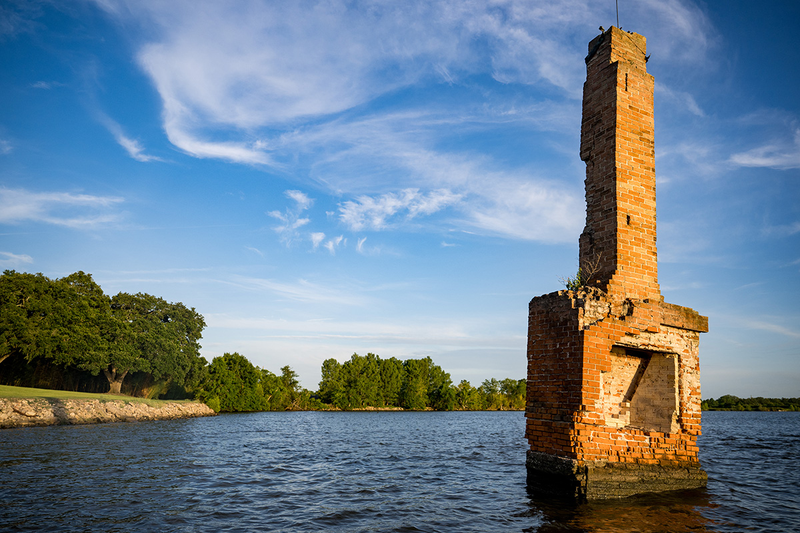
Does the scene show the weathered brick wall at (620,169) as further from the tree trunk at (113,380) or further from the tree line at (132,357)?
the tree trunk at (113,380)

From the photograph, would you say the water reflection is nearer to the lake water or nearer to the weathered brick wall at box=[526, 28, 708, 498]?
the lake water

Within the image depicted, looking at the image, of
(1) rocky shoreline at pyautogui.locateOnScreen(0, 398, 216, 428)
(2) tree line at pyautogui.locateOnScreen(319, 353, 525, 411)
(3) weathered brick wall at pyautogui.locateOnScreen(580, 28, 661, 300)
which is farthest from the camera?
(2) tree line at pyautogui.locateOnScreen(319, 353, 525, 411)

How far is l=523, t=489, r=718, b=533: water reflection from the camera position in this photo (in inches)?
249

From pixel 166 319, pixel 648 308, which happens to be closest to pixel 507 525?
pixel 648 308

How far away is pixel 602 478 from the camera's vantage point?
24.5 ft

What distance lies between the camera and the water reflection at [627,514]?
6332 mm

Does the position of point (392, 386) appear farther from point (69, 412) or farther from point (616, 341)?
point (616, 341)

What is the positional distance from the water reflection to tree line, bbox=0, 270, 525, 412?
1694 inches

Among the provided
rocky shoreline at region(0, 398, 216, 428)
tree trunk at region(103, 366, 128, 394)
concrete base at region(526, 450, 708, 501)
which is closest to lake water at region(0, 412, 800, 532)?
concrete base at region(526, 450, 708, 501)

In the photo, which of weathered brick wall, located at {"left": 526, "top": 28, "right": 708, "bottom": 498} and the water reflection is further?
weathered brick wall, located at {"left": 526, "top": 28, "right": 708, "bottom": 498}

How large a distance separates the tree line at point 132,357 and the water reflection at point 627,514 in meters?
43.0

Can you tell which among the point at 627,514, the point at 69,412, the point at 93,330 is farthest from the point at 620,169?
the point at 93,330

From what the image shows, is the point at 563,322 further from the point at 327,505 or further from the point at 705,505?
the point at 327,505

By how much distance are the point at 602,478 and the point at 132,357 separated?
4867cm
